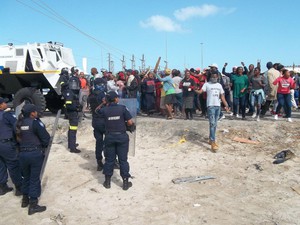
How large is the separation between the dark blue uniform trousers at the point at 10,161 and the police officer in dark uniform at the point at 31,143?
0.75 m

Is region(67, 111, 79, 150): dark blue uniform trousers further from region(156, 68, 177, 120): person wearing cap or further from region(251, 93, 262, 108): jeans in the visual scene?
region(251, 93, 262, 108): jeans

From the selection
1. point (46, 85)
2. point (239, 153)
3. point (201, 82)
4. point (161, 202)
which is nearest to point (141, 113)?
point (201, 82)

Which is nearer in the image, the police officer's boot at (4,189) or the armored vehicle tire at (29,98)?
the police officer's boot at (4,189)

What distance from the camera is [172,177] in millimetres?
6480

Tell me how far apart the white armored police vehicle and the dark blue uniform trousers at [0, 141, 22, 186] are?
5357 millimetres

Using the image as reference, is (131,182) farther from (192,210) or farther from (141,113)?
(141,113)

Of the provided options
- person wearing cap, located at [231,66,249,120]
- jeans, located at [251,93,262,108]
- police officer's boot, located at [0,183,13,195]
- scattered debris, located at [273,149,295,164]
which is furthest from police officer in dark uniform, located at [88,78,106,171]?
jeans, located at [251,93,262,108]

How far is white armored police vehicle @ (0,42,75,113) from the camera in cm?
1125

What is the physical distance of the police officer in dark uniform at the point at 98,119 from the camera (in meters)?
6.74

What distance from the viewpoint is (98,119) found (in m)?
6.73

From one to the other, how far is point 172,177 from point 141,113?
227 inches

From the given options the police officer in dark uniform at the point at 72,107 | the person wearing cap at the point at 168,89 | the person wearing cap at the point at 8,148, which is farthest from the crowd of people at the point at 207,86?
the person wearing cap at the point at 8,148

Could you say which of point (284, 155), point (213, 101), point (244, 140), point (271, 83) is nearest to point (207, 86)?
point (213, 101)

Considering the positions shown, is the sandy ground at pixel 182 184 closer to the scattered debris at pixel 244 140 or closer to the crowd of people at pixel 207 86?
the scattered debris at pixel 244 140
